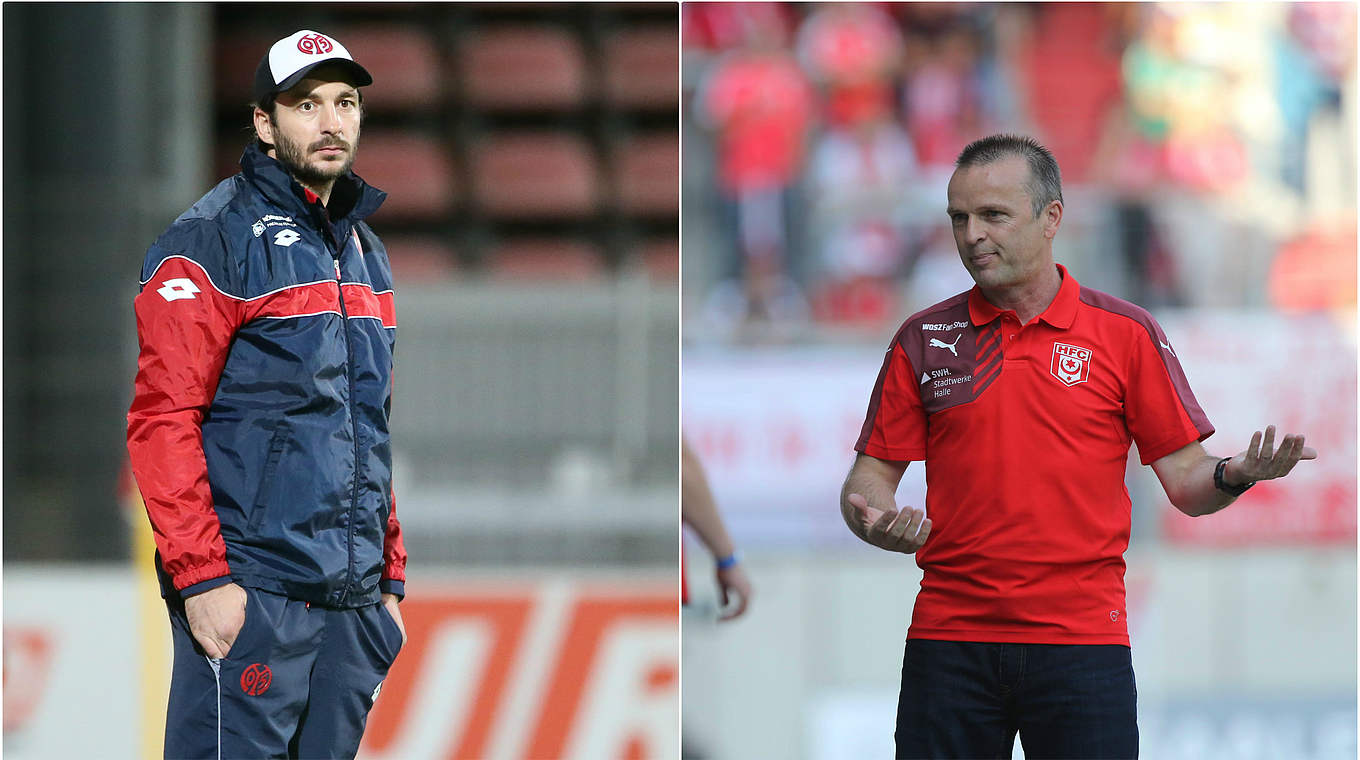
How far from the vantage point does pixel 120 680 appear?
571 cm

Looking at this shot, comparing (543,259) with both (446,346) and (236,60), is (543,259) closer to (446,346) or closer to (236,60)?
(236,60)

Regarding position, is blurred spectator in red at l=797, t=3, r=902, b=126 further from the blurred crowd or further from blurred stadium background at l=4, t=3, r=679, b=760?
blurred stadium background at l=4, t=3, r=679, b=760

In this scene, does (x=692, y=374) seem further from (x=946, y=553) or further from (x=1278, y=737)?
(x=946, y=553)

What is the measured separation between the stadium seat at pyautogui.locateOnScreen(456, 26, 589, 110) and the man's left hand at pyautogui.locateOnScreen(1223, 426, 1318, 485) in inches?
326

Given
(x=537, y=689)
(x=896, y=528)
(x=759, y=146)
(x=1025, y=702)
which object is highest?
(x=759, y=146)

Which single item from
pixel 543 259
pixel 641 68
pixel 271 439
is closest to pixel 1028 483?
pixel 271 439

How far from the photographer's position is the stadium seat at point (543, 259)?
32.4 feet

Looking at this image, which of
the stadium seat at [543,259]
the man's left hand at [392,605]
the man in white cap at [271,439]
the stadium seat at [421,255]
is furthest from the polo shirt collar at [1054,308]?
the stadium seat at [421,255]

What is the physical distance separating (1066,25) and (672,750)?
6682mm

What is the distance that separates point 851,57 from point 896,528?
788 centimetres

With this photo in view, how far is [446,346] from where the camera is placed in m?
7.48

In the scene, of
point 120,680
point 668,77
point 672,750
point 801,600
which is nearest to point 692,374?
point 801,600

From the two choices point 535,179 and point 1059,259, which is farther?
point 535,179

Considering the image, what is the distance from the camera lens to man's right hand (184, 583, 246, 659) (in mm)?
Answer: 2656
